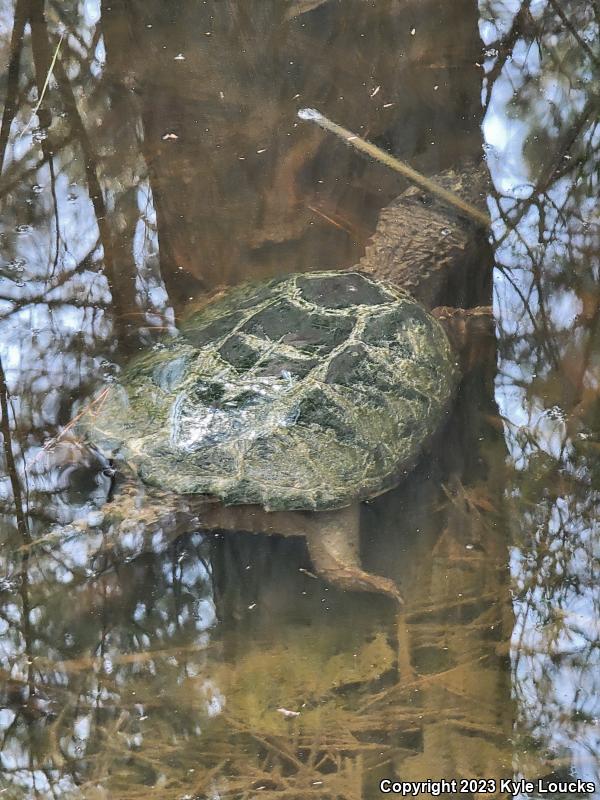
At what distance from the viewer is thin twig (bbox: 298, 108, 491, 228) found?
321 cm

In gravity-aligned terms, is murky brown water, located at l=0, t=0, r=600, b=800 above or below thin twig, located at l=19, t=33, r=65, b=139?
below

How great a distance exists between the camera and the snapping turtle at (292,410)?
7.38 ft

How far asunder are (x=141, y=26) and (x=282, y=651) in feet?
11.2

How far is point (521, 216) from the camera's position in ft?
10.7

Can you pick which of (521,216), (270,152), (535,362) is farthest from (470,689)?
(270,152)

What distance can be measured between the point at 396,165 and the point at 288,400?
162 centimetres

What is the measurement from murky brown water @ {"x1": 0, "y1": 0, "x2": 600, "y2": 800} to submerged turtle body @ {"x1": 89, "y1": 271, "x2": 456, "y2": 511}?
0.81 ft

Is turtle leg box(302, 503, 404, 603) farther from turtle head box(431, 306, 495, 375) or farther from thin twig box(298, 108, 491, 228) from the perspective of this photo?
thin twig box(298, 108, 491, 228)

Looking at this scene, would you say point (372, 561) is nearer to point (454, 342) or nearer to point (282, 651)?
point (282, 651)

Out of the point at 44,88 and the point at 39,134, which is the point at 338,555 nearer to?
the point at 39,134

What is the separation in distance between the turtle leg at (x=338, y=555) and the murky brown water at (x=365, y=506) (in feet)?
0.22

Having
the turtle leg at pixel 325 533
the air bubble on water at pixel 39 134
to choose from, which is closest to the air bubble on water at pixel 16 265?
the air bubble on water at pixel 39 134

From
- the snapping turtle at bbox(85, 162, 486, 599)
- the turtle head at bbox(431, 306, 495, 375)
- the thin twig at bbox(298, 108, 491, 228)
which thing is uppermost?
the thin twig at bbox(298, 108, 491, 228)

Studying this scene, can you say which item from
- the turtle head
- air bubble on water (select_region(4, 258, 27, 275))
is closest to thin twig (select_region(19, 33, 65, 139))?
air bubble on water (select_region(4, 258, 27, 275))
